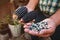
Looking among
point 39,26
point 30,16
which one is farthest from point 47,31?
point 30,16

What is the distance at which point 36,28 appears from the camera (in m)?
0.78

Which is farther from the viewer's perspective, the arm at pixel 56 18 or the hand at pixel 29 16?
the hand at pixel 29 16

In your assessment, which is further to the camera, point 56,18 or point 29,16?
point 29,16

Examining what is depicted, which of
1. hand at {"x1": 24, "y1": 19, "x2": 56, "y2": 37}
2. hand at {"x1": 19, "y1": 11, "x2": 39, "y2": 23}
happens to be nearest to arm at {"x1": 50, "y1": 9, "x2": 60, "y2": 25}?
hand at {"x1": 24, "y1": 19, "x2": 56, "y2": 37}

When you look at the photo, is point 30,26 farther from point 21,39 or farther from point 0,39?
point 0,39

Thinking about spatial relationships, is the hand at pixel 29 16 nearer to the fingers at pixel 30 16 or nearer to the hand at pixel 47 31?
the fingers at pixel 30 16

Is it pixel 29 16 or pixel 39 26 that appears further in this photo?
pixel 29 16

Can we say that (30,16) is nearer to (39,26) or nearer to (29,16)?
(29,16)

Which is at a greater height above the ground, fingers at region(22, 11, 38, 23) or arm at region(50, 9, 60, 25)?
arm at region(50, 9, 60, 25)

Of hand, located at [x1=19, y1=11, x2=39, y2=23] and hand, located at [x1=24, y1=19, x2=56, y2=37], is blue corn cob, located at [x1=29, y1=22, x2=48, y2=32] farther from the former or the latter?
hand, located at [x1=19, y1=11, x2=39, y2=23]

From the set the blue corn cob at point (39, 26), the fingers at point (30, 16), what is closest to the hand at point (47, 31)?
the blue corn cob at point (39, 26)

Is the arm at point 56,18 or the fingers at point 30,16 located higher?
the arm at point 56,18

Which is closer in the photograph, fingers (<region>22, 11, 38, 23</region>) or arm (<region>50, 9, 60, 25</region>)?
arm (<region>50, 9, 60, 25</region>)

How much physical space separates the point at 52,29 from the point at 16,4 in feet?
3.30
